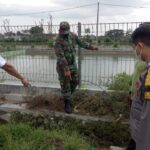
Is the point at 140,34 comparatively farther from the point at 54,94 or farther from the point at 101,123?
the point at 54,94

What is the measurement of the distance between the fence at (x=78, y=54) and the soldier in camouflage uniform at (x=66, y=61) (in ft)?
2.54

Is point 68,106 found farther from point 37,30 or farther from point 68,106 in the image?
point 37,30

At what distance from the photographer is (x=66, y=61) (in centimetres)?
589

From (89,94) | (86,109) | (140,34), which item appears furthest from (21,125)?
(140,34)

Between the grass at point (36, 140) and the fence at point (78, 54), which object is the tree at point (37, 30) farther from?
the grass at point (36, 140)

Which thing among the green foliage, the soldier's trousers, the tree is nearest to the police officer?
the soldier's trousers

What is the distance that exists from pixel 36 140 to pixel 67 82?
1744 mm

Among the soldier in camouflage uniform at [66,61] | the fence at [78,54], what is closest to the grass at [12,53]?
the fence at [78,54]

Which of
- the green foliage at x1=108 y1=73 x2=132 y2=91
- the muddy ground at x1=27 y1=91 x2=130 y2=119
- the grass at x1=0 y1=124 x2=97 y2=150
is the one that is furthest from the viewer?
the green foliage at x1=108 y1=73 x2=132 y2=91

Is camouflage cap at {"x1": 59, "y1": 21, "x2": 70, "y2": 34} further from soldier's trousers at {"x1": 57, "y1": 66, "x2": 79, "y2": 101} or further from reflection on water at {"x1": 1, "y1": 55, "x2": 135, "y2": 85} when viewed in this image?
reflection on water at {"x1": 1, "y1": 55, "x2": 135, "y2": 85}

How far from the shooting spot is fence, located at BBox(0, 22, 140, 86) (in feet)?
22.2

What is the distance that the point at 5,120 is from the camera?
586 centimetres

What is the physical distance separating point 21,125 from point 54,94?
1658mm

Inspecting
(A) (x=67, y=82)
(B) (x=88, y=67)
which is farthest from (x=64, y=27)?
(B) (x=88, y=67)
